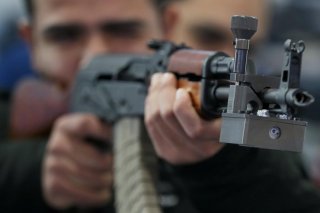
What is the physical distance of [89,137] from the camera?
3.38 feet

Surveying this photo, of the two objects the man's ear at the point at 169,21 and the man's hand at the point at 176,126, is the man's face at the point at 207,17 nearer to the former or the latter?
the man's ear at the point at 169,21

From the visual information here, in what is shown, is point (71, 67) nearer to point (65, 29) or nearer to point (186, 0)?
point (65, 29)

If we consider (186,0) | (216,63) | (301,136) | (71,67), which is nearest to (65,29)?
(71,67)

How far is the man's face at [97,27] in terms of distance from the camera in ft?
3.53

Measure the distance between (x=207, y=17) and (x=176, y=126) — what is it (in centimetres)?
76

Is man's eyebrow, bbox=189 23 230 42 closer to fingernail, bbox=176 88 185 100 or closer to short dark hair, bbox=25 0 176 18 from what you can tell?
short dark hair, bbox=25 0 176 18

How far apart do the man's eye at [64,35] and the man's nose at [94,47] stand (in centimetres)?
2

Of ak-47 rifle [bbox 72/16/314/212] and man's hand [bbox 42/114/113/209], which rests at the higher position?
ak-47 rifle [bbox 72/16/314/212]

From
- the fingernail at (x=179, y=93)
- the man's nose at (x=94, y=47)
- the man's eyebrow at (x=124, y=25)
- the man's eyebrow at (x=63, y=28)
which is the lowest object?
the fingernail at (x=179, y=93)

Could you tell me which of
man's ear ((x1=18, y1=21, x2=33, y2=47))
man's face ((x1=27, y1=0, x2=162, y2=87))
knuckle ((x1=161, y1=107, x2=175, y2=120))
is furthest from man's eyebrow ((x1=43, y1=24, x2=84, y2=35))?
knuckle ((x1=161, y1=107, x2=175, y2=120))

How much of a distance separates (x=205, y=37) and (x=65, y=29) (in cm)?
25

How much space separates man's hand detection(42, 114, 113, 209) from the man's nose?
90 millimetres

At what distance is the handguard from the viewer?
0.52m

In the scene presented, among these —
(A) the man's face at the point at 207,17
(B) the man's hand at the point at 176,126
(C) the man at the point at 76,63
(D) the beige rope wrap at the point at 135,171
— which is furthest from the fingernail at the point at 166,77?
(A) the man's face at the point at 207,17
